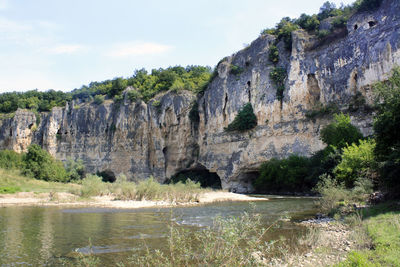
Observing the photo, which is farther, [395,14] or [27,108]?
[27,108]

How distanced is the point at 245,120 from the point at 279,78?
6.82m

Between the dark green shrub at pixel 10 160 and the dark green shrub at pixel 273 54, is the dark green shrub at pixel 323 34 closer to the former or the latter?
the dark green shrub at pixel 273 54

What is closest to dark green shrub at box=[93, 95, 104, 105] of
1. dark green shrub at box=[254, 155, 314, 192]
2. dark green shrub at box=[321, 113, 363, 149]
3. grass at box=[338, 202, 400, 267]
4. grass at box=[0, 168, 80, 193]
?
grass at box=[0, 168, 80, 193]

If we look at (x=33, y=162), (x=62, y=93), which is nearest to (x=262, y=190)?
(x=33, y=162)

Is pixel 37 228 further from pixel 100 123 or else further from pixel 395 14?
pixel 100 123

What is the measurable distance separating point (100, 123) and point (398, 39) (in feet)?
162

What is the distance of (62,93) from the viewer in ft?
243

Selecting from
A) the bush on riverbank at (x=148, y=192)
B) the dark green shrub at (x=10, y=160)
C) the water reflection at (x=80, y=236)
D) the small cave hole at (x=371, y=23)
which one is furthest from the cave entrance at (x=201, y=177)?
the water reflection at (x=80, y=236)

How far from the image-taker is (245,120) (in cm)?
4388

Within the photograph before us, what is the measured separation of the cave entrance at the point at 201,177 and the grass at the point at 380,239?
39119mm

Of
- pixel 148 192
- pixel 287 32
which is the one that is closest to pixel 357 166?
pixel 148 192

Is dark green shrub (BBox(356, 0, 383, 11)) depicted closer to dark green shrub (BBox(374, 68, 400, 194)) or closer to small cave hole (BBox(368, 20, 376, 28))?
small cave hole (BBox(368, 20, 376, 28))

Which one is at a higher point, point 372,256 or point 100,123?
point 100,123

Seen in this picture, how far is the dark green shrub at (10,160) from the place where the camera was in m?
44.4
